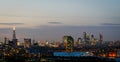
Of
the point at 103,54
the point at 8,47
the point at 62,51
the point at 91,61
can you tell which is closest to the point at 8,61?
the point at 91,61

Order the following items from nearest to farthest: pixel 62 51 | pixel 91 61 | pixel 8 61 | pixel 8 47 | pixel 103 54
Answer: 1. pixel 8 61
2. pixel 91 61
3. pixel 8 47
4. pixel 103 54
5. pixel 62 51

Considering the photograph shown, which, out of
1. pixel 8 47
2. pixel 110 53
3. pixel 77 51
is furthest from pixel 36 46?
pixel 8 47

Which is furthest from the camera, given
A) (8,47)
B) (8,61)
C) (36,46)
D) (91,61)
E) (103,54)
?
(36,46)

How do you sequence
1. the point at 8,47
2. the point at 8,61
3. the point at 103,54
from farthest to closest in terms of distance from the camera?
the point at 103,54 < the point at 8,47 < the point at 8,61

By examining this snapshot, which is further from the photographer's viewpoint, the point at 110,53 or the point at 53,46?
the point at 53,46

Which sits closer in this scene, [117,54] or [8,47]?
[8,47]

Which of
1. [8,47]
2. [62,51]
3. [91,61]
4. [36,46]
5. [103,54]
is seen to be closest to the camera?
[91,61]

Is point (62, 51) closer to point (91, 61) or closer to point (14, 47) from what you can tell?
point (14, 47)

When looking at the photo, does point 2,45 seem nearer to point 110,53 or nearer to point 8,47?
point 8,47
